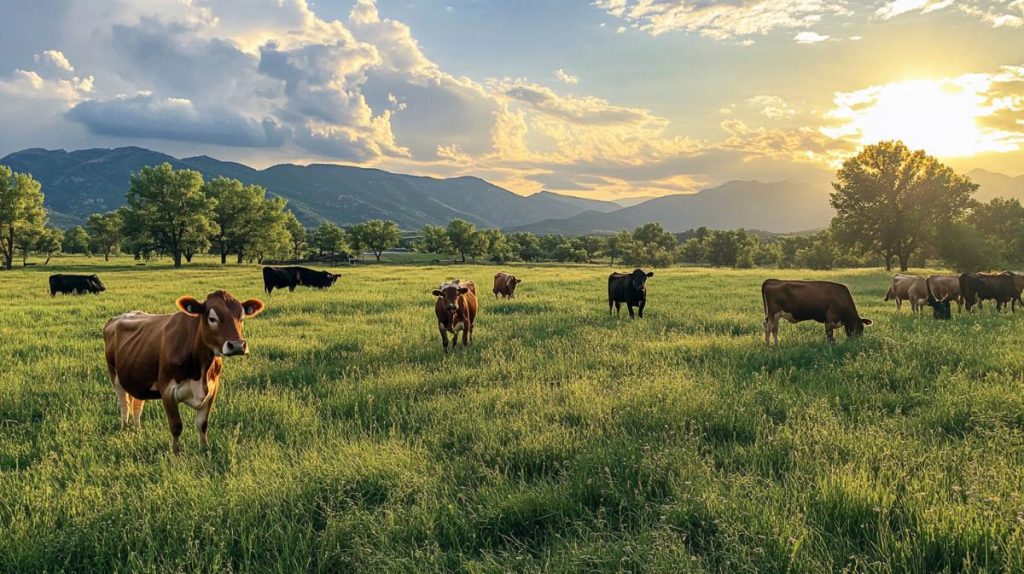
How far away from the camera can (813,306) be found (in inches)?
457

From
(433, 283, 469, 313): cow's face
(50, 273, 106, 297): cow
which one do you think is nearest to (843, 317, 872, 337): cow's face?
(433, 283, 469, 313): cow's face

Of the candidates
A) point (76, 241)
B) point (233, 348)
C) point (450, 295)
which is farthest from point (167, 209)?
point (233, 348)

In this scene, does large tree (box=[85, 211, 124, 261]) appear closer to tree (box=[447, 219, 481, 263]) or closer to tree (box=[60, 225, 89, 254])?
tree (box=[60, 225, 89, 254])

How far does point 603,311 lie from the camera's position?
716 inches

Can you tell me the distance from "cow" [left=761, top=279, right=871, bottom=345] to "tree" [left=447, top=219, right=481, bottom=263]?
322ft

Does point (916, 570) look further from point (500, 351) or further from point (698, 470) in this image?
point (500, 351)

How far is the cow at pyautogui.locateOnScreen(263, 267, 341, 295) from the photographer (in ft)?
92.1

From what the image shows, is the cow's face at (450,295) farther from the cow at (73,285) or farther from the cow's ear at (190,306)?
the cow at (73,285)

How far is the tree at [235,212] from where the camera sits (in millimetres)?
66875

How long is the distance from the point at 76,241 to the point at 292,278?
103568 mm

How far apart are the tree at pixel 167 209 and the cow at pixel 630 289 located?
5835 centimetres

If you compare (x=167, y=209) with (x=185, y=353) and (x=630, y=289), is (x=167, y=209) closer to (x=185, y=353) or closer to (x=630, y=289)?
(x=630, y=289)

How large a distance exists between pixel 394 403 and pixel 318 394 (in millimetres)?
1584

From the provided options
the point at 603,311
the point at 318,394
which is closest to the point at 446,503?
the point at 318,394
